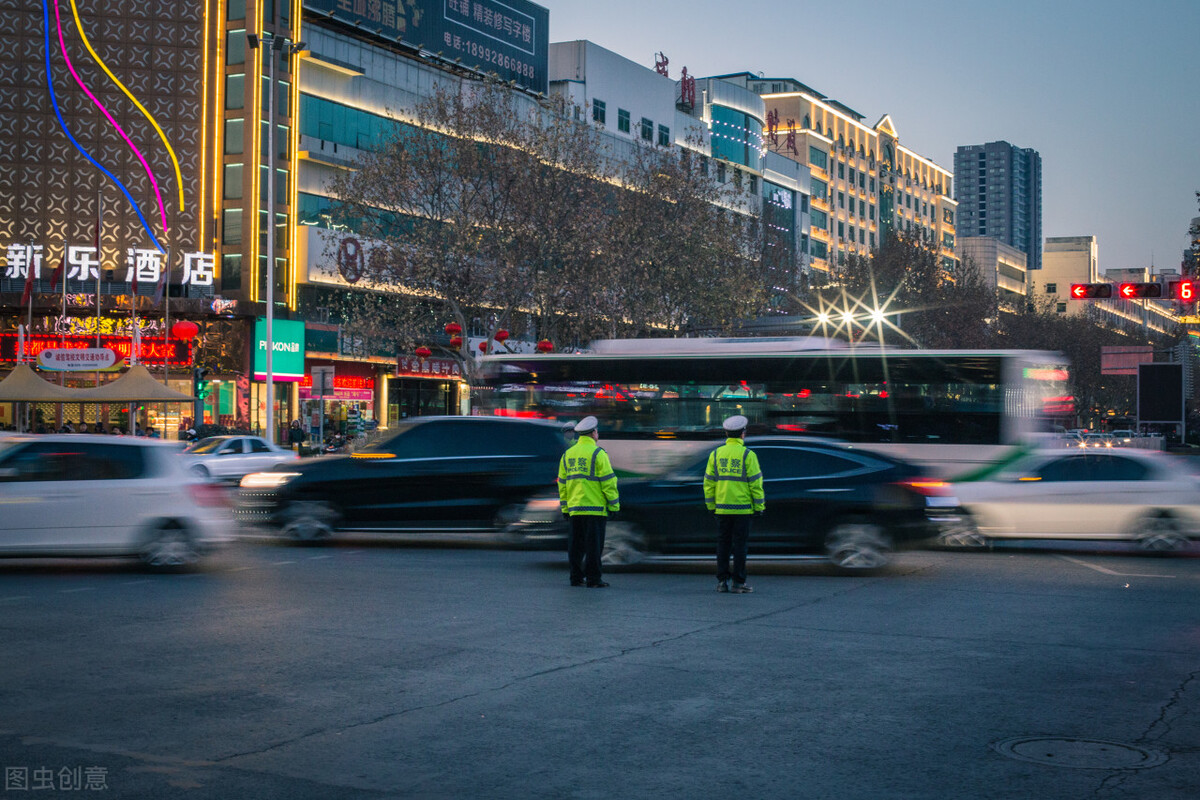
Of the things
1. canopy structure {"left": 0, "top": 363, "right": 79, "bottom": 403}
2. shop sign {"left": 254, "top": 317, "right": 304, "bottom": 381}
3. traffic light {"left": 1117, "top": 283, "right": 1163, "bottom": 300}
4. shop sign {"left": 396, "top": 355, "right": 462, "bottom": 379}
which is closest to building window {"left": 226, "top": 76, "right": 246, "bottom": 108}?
shop sign {"left": 254, "top": 317, "right": 304, "bottom": 381}

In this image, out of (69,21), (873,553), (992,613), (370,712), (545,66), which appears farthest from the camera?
(545,66)

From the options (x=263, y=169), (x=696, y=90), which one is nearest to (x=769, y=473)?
(x=263, y=169)

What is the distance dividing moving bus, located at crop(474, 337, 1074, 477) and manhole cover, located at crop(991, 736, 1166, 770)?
13748 millimetres

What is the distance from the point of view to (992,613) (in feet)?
36.0

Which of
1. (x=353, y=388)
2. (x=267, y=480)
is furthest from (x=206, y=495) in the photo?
(x=353, y=388)

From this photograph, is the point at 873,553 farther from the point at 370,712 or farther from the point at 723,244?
the point at 723,244

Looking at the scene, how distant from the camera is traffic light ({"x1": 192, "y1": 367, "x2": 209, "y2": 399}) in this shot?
144 ft

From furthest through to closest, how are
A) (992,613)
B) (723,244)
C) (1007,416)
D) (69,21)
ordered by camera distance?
(69,21), (723,244), (1007,416), (992,613)

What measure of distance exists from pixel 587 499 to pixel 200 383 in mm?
35592

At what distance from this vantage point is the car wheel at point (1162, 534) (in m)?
16.5

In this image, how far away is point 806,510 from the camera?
14.0 meters

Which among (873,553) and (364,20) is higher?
(364,20)

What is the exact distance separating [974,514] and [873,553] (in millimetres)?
3695

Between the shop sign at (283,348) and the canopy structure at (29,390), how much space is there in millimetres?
11356
